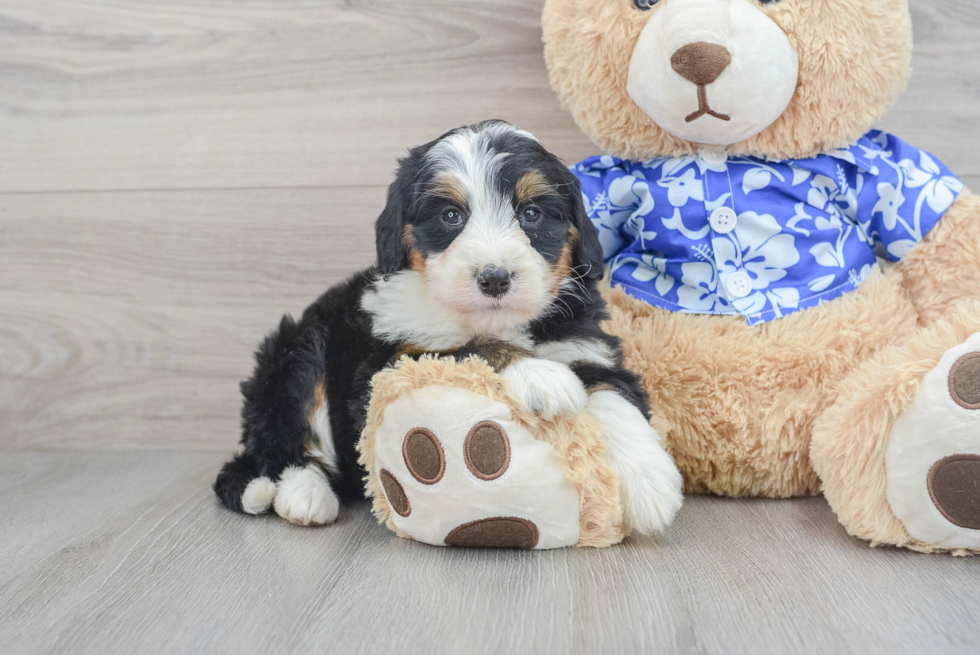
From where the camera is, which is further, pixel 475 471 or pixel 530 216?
pixel 530 216

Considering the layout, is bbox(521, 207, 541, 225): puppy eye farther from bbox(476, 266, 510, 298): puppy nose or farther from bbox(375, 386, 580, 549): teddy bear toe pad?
bbox(375, 386, 580, 549): teddy bear toe pad

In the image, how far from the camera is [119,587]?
1.44 metres

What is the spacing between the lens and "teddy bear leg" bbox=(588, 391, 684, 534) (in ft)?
4.77

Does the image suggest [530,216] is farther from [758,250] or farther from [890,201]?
[890,201]

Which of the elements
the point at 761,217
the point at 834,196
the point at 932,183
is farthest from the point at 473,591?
the point at 932,183

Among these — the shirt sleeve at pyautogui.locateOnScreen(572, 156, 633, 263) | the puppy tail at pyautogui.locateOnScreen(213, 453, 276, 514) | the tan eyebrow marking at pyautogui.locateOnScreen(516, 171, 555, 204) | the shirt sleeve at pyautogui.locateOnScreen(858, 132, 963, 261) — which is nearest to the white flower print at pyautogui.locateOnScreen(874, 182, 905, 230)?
the shirt sleeve at pyautogui.locateOnScreen(858, 132, 963, 261)

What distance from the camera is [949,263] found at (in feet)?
5.74

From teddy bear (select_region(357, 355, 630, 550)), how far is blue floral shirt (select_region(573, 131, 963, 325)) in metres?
0.54

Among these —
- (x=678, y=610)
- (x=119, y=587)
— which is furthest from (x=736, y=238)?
(x=119, y=587)

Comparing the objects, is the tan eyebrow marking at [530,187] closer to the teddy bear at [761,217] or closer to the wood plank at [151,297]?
the teddy bear at [761,217]

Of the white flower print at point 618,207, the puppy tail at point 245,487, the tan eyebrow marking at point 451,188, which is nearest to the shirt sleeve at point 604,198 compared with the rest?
the white flower print at point 618,207

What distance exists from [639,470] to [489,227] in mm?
526

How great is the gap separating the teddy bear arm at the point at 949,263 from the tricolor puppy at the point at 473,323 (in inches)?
28.5

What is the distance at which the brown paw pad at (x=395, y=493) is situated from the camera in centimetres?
150
